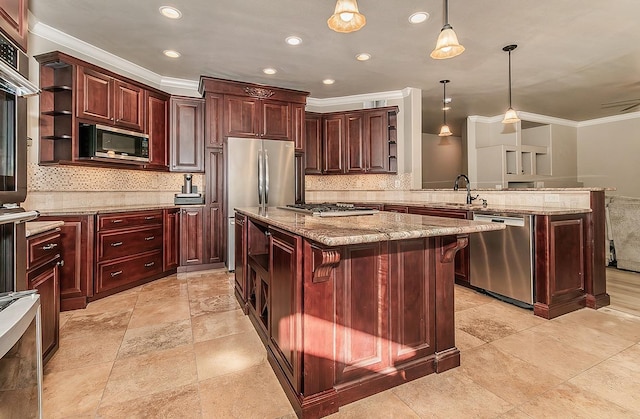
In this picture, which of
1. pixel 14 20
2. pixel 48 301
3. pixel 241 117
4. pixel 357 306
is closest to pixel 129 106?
pixel 241 117

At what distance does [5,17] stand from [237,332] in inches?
84.9

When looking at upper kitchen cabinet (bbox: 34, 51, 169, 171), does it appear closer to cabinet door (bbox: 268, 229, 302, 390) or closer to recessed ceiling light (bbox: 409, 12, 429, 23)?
cabinet door (bbox: 268, 229, 302, 390)

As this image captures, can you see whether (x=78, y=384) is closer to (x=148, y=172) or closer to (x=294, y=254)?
(x=294, y=254)

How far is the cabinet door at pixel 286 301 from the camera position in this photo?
1492 millimetres

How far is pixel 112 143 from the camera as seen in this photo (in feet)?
11.1

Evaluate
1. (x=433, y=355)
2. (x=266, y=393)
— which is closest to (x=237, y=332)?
(x=266, y=393)

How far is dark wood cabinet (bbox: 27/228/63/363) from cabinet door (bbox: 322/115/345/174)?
12.4 ft

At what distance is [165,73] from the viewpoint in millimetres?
4137

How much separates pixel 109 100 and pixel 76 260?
5.81ft

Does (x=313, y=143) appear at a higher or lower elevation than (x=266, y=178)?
higher

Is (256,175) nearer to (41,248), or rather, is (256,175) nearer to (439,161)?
(41,248)

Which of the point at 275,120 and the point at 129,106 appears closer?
the point at 129,106

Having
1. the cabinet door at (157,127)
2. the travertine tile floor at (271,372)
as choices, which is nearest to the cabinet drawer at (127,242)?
the travertine tile floor at (271,372)

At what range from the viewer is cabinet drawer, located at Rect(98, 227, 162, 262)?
3078 mm
